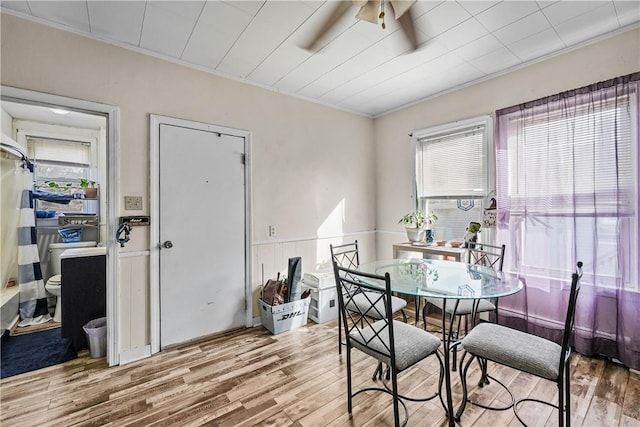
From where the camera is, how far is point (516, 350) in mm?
1511

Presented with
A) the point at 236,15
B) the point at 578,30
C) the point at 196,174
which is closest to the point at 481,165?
the point at 578,30

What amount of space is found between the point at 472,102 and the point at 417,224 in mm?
1524

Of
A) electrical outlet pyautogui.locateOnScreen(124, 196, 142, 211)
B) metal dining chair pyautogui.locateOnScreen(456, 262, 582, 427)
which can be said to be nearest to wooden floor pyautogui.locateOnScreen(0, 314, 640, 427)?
metal dining chair pyautogui.locateOnScreen(456, 262, 582, 427)

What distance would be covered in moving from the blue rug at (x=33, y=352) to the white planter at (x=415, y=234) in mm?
3629

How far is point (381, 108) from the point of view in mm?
3922

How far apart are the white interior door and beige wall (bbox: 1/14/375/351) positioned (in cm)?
16

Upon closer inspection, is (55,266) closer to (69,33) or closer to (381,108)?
(69,33)

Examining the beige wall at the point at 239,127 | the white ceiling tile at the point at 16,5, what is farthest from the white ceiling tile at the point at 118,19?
the white ceiling tile at the point at 16,5

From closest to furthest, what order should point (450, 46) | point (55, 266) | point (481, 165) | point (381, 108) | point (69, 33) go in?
point (69, 33)
point (450, 46)
point (481, 165)
point (55, 266)
point (381, 108)

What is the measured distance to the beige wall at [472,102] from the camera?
7.34 feet

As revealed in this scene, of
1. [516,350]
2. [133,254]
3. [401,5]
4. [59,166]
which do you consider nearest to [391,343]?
[516,350]

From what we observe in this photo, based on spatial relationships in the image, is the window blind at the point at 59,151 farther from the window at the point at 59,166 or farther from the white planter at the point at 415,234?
the white planter at the point at 415,234

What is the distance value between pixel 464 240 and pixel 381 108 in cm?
211

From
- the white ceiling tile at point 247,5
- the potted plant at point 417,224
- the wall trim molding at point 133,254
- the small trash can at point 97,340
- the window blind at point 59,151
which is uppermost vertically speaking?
the white ceiling tile at point 247,5
